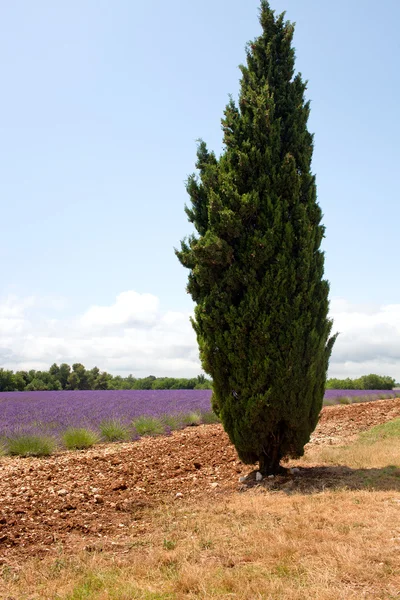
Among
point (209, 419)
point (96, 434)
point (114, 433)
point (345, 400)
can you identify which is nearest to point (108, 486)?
point (96, 434)

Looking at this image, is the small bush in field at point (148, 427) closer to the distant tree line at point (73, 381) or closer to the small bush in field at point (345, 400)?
the small bush in field at point (345, 400)

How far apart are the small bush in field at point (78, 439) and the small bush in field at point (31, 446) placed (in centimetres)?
59

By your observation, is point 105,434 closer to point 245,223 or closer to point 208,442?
point 208,442

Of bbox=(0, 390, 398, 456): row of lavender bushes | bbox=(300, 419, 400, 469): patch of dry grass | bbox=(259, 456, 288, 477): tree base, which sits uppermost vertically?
bbox=(0, 390, 398, 456): row of lavender bushes

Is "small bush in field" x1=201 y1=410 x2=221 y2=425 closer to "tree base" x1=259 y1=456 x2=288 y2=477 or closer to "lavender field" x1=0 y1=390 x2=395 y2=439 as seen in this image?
"lavender field" x1=0 y1=390 x2=395 y2=439

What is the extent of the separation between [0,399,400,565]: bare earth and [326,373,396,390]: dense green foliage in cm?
2935

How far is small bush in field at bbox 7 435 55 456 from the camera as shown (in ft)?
32.6

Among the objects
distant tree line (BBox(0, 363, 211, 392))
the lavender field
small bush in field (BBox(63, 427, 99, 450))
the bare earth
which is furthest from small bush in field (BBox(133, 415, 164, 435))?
distant tree line (BBox(0, 363, 211, 392))

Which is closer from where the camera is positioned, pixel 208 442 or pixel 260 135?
pixel 260 135

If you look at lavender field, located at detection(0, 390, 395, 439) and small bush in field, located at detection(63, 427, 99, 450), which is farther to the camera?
lavender field, located at detection(0, 390, 395, 439)

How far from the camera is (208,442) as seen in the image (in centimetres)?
1070

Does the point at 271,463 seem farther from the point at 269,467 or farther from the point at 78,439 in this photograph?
the point at 78,439

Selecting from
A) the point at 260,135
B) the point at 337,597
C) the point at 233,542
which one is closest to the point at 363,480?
the point at 233,542

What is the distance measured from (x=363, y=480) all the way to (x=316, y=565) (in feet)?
11.6
